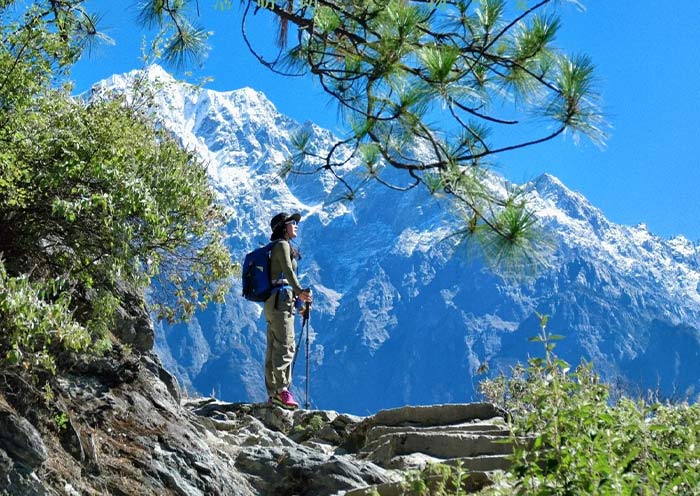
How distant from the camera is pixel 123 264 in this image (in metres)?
6.05

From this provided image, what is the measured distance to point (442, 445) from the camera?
790 centimetres

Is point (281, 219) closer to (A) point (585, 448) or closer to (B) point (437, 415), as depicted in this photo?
(B) point (437, 415)

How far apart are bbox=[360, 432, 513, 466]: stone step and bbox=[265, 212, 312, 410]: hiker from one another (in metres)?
2.99

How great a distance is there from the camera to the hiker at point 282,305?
10.5m

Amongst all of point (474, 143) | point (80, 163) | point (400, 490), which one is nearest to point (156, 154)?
point (80, 163)

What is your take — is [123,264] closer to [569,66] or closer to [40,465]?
[40,465]

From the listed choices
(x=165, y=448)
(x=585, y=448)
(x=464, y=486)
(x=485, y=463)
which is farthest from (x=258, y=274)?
(x=585, y=448)

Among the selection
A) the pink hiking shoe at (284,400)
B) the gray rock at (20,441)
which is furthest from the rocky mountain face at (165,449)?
the pink hiking shoe at (284,400)

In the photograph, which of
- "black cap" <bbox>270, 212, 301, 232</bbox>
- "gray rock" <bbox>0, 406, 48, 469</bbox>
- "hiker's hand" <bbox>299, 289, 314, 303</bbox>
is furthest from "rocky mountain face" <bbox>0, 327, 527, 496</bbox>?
"black cap" <bbox>270, 212, 301, 232</bbox>

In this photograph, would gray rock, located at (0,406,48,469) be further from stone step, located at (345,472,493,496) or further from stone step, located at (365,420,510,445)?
stone step, located at (365,420,510,445)

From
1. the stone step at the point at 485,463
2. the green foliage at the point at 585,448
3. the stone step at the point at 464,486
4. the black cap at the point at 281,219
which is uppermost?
the black cap at the point at 281,219

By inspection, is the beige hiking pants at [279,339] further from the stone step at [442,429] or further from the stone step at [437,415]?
the stone step at [442,429]

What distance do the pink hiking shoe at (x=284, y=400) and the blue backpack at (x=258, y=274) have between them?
54.8 inches

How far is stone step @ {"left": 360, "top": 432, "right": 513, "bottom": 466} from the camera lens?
7750 millimetres
